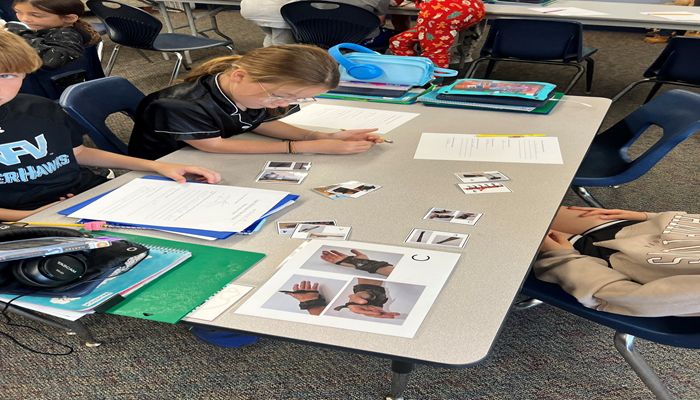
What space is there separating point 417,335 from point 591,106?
58.3 inches

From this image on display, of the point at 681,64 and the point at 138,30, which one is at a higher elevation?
A: the point at 138,30

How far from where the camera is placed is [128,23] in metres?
4.01

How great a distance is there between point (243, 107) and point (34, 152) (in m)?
0.59

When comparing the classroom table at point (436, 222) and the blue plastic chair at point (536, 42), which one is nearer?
the classroom table at point (436, 222)

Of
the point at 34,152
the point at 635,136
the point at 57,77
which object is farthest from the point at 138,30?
the point at 635,136

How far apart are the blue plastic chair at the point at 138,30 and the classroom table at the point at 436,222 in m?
2.50

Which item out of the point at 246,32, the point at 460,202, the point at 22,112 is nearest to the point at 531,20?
the point at 460,202

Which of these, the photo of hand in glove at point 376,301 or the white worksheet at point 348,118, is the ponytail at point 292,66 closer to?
the white worksheet at point 348,118

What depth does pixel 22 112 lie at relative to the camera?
67.4 inches

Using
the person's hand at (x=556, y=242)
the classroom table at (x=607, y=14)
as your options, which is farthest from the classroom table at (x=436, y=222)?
the classroom table at (x=607, y=14)

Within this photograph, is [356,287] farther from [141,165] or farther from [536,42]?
[536,42]

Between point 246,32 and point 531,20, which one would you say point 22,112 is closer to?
point 531,20

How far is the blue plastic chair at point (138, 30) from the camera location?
3.94 metres

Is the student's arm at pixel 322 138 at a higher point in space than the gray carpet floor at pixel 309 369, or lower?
higher
